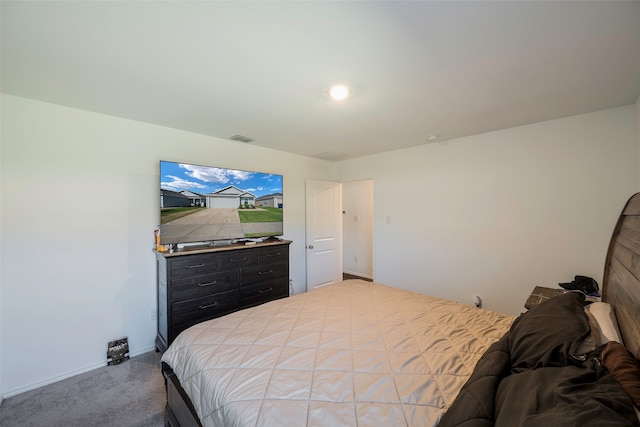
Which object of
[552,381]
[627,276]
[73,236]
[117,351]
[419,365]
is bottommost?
[117,351]

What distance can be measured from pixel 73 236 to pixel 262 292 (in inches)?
78.2

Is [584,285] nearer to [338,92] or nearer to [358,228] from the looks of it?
[338,92]

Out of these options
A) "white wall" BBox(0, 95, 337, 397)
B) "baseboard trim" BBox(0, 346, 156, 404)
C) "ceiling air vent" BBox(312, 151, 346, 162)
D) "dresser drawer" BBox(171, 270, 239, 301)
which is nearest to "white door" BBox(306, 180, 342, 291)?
"ceiling air vent" BBox(312, 151, 346, 162)

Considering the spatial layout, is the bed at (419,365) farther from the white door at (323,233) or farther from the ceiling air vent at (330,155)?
the ceiling air vent at (330,155)

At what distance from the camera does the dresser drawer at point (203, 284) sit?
254 centimetres

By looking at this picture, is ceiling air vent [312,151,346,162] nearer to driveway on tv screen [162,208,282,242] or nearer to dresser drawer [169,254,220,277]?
driveway on tv screen [162,208,282,242]

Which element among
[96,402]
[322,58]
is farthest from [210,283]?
[322,58]

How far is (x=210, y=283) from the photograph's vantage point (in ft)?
8.99

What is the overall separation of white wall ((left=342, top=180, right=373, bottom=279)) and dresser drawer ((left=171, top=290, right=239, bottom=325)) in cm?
355

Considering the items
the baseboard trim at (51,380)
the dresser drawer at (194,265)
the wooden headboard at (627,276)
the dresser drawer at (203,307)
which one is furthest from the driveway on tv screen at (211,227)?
→ the wooden headboard at (627,276)

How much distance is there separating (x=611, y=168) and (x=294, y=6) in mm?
3222

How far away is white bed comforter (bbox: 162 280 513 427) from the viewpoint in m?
1.03

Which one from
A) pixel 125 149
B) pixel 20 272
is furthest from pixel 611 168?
pixel 20 272

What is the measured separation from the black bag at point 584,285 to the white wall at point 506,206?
17 centimetres
